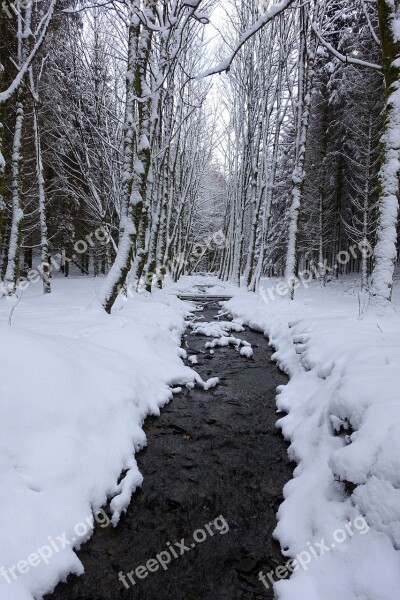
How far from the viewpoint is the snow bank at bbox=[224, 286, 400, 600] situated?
198 cm

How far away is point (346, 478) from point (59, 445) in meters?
2.29

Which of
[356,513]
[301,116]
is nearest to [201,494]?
[356,513]

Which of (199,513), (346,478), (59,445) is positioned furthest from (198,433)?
(346,478)

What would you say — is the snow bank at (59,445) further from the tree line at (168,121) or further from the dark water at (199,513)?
the tree line at (168,121)

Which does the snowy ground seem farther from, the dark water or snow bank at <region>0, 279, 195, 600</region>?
the dark water

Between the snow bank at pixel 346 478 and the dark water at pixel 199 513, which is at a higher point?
the snow bank at pixel 346 478

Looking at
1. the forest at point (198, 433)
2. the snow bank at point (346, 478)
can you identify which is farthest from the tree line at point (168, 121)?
the snow bank at point (346, 478)

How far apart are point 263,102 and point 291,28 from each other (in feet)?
8.64

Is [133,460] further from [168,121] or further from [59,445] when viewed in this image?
[168,121]

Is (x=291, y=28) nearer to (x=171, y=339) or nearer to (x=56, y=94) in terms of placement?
(x=56, y=94)

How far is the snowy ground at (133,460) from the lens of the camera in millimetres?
2064

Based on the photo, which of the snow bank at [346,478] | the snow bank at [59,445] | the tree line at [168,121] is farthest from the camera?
the tree line at [168,121]

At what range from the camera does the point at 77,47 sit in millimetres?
11242

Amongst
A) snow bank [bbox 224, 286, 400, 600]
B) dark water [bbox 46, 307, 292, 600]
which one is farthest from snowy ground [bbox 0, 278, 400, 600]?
dark water [bbox 46, 307, 292, 600]
